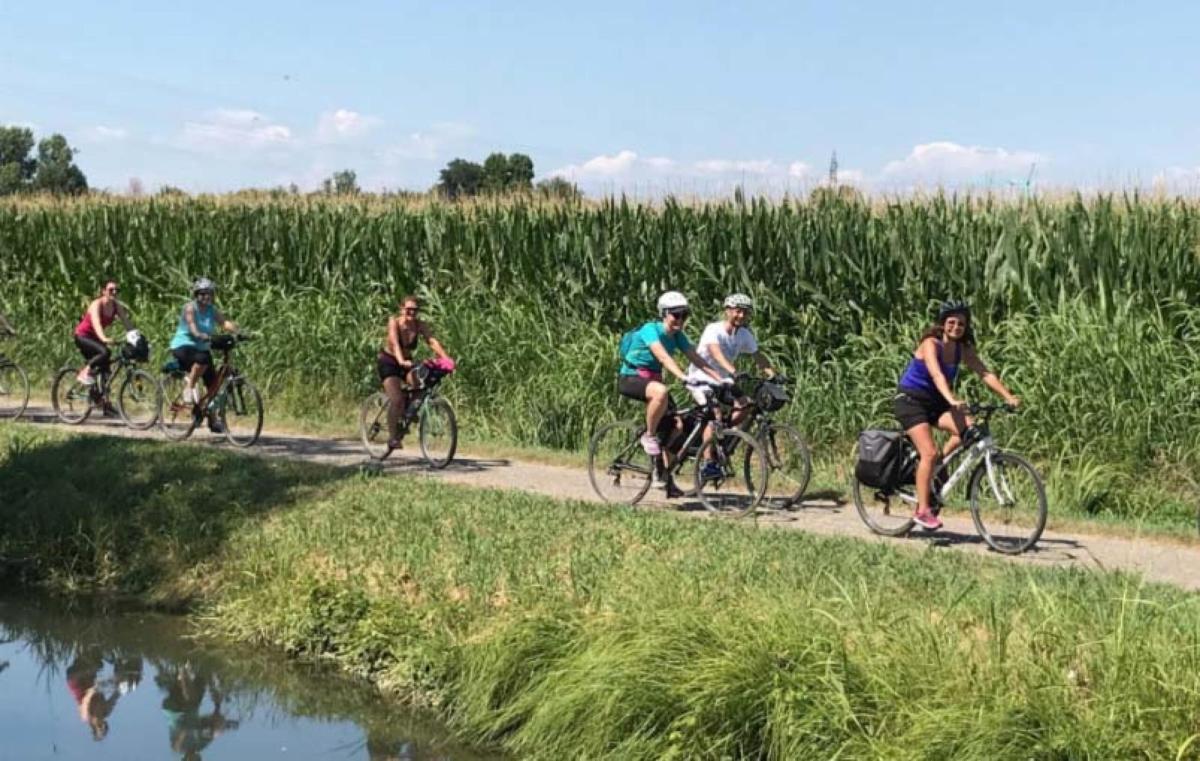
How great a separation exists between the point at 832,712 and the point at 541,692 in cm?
180

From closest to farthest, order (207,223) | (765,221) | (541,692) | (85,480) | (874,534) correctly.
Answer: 1. (541,692)
2. (874,534)
3. (85,480)
4. (765,221)
5. (207,223)

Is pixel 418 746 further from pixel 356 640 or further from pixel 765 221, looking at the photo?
pixel 765 221

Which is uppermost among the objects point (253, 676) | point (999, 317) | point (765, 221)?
point (765, 221)

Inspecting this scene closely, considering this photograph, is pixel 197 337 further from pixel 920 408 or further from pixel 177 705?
pixel 920 408

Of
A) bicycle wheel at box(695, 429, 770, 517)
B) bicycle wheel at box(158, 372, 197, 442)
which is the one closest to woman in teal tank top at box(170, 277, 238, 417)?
bicycle wheel at box(158, 372, 197, 442)

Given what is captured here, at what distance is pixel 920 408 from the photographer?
33.6 ft

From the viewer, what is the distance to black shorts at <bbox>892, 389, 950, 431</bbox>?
10.2 m

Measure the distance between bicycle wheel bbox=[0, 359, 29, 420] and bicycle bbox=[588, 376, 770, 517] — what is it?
9.58 meters

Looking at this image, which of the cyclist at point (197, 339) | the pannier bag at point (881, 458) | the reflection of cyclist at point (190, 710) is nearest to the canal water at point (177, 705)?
the reflection of cyclist at point (190, 710)

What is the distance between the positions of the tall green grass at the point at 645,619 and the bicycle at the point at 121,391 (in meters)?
4.97

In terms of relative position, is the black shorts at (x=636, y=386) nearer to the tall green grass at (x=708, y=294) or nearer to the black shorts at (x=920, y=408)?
the black shorts at (x=920, y=408)

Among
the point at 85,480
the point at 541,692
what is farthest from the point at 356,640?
the point at 85,480

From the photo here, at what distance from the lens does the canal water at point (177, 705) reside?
7.56 meters

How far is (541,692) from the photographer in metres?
7.21
